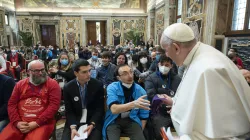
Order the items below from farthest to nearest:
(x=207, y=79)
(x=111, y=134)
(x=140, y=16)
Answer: (x=140, y=16) → (x=111, y=134) → (x=207, y=79)

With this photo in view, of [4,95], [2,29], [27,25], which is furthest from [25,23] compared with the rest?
[4,95]

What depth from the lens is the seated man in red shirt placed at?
234 centimetres

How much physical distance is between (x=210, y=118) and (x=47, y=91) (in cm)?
230

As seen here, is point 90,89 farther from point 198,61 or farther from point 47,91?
point 198,61

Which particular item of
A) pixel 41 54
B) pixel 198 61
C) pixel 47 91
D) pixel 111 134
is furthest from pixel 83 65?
pixel 41 54

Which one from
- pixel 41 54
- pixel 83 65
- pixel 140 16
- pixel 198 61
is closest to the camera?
pixel 198 61

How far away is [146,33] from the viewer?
1938cm

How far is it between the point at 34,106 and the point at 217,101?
244 centimetres

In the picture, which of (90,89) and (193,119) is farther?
(90,89)

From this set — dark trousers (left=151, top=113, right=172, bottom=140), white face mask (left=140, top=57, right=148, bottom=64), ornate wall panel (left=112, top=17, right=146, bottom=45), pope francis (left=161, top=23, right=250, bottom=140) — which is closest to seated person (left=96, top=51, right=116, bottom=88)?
white face mask (left=140, top=57, right=148, bottom=64)

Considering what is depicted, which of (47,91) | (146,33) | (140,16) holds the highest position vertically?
(140,16)

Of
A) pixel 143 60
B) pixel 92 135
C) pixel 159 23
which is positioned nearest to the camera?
pixel 92 135

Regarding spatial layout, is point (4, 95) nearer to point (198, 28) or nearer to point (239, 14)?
point (239, 14)

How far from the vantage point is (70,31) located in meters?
18.7
